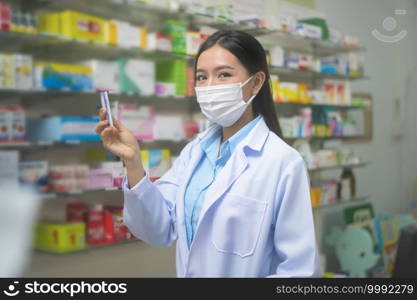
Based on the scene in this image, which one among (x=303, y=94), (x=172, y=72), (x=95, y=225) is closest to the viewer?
(x=95, y=225)

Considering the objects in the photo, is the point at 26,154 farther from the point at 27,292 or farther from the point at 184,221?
the point at 27,292

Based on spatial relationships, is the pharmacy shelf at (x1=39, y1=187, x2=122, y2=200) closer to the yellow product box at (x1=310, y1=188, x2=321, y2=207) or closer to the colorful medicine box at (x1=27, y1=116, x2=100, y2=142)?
the colorful medicine box at (x1=27, y1=116, x2=100, y2=142)

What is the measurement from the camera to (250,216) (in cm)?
114

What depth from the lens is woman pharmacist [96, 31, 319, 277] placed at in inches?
44.3

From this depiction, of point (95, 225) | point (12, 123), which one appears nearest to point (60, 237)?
point (95, 225)

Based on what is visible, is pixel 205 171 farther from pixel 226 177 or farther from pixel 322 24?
pixel 322 24

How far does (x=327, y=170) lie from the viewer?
4.25 metres

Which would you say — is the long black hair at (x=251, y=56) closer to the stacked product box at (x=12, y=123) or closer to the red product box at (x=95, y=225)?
the stacked product box at (x=12, y=123)

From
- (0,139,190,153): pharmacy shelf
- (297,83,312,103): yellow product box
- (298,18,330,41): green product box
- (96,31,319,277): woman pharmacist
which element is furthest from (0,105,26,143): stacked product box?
(298,18,330,41): green product box

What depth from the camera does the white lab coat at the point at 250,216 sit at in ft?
3.66

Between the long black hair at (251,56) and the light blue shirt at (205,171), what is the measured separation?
0.05m

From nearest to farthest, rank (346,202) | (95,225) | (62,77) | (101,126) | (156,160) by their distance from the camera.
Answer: (101,126), (62,77), (95,225), (156,160), (346,202)

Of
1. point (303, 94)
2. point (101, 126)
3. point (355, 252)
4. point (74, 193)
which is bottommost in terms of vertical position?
point (355, 252)

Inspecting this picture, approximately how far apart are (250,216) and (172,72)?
167cm
